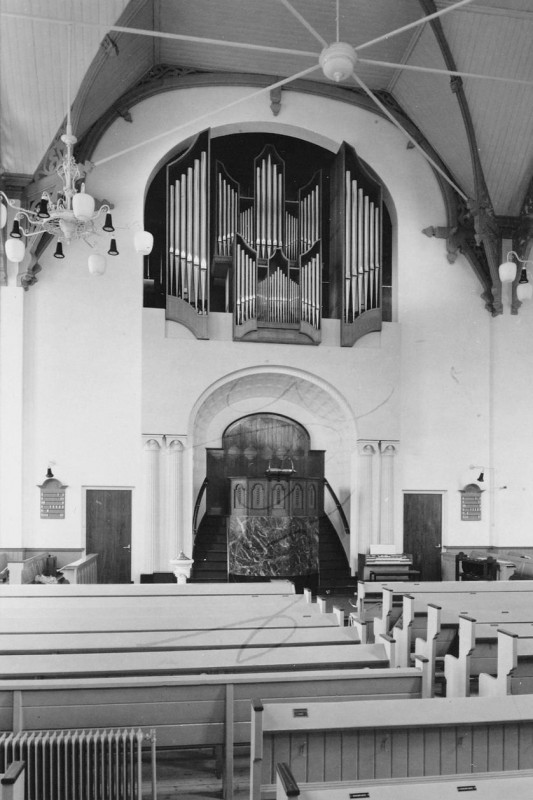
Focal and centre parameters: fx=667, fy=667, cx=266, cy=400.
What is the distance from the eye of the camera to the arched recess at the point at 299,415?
1161 centimetres

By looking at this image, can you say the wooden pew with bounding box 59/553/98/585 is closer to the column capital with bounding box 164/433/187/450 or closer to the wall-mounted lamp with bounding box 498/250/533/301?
the column capital with bounding box 164/433/187/450

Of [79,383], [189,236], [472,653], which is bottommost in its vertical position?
[472,653]

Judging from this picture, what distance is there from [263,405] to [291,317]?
201 cm

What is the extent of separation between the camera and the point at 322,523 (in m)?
12.2

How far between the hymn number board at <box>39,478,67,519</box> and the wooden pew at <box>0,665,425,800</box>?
24.1 feet

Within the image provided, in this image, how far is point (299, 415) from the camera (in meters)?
12.4

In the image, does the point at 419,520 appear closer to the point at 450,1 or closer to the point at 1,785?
the point at 450,1

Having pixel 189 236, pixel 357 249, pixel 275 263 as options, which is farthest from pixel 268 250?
pixel 357 249

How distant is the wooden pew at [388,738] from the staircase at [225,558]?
747 cm

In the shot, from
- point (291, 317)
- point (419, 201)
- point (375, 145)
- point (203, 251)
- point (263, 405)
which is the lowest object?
point (263, 405)

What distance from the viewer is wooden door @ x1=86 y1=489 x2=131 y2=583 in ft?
34.9

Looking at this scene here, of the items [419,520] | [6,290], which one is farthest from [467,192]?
[6,290]

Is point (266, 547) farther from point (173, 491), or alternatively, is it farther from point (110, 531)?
point (110, 531)

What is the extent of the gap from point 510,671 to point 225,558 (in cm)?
781
